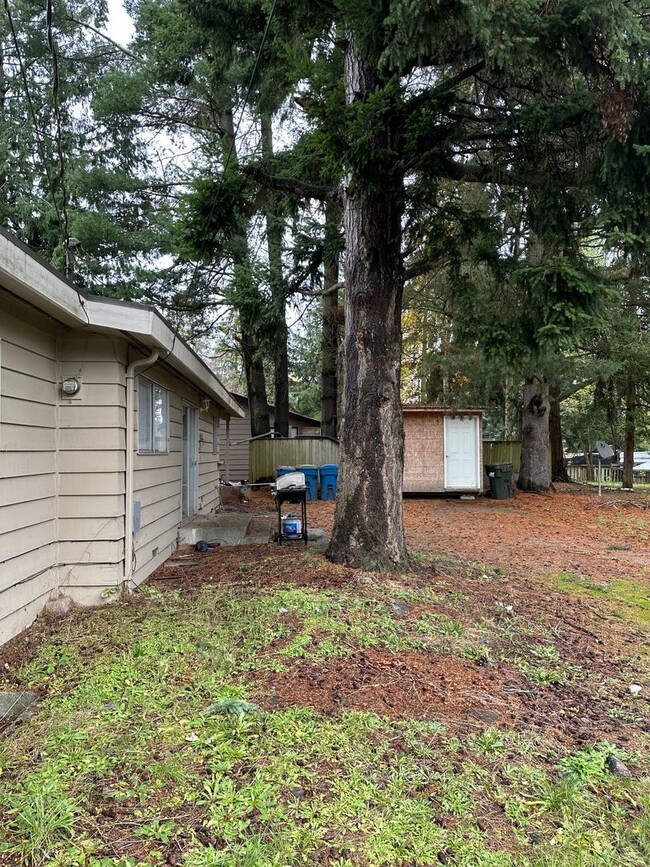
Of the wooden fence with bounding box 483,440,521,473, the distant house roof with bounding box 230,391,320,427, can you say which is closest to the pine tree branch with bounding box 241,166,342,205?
the wooden fence with bounding box 483,440,521,473

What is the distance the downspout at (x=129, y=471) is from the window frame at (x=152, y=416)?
0.38 m

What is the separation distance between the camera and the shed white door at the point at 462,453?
12.8m

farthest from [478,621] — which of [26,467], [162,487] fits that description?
[162,487]

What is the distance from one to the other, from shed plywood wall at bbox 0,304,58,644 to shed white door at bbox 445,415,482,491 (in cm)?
1012

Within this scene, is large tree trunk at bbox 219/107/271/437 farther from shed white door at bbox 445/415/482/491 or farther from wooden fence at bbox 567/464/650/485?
wooden fence at bbox 567/464/650/485

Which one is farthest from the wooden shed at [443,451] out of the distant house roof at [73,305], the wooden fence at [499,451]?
the distant house roof at [73,305]

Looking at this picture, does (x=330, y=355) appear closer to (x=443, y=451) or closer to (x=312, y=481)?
(x=312, y=481)

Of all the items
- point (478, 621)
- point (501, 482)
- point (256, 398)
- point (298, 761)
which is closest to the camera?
point (298, 761)

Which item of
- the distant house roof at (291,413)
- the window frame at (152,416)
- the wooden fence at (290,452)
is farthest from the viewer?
the distant house roof at (291,413)

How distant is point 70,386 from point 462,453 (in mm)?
10217

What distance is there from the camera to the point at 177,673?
2990mm

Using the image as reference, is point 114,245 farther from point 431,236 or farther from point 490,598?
point 490,598

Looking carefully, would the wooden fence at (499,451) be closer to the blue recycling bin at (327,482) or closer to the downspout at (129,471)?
the blue recycling bin at (327,482)

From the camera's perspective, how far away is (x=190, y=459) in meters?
8.34
